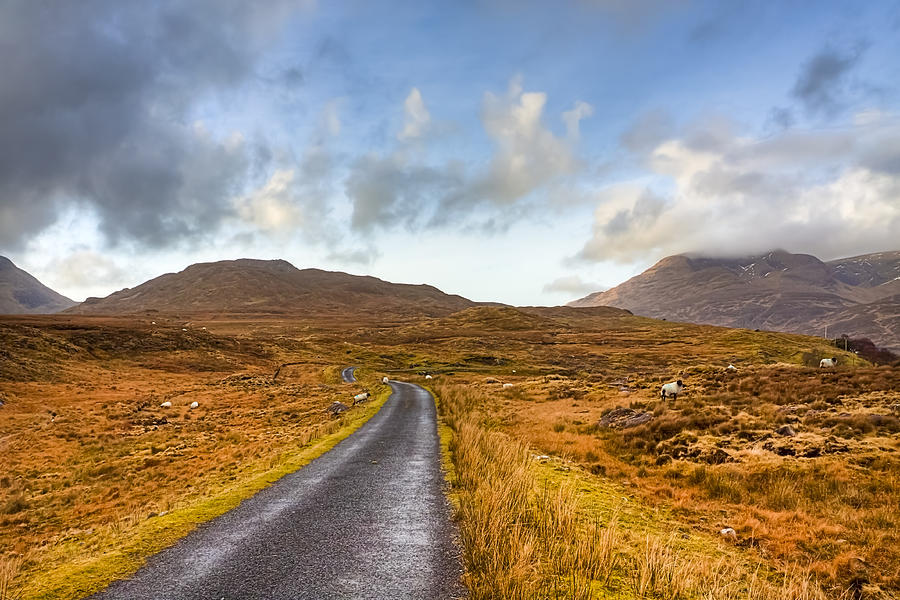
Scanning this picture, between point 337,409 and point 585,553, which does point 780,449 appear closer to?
point 585,553

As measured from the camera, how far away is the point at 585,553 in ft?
21.4

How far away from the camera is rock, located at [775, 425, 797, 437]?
18.7m

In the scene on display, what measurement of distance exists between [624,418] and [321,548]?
22164 millimetres

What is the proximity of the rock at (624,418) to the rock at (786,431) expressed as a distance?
6.06m

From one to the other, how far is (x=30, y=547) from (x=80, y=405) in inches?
1336

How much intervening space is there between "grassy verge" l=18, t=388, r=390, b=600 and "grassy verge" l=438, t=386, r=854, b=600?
5916mm

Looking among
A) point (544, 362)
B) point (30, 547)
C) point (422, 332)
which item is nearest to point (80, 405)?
point (30, 547)

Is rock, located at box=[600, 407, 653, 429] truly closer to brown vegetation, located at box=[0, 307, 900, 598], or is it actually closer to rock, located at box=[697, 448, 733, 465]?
brown vegetation, located at box=[0, 307, 900, 598]

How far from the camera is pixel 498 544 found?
6.75 meters

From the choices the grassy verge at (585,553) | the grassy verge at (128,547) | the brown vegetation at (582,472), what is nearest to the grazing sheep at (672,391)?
the brown vegetation at (582,472)

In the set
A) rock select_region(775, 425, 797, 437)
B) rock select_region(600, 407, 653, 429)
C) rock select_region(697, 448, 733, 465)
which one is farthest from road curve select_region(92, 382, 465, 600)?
rock select_region(775, 425, 797, 437)

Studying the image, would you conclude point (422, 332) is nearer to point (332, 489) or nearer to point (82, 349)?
point (82, 349)

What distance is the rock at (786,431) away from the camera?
18.7 metres

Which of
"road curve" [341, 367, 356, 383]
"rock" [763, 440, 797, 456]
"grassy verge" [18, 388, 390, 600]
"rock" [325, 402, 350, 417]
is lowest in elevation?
"road curve" [341, 367, 356, 383]
